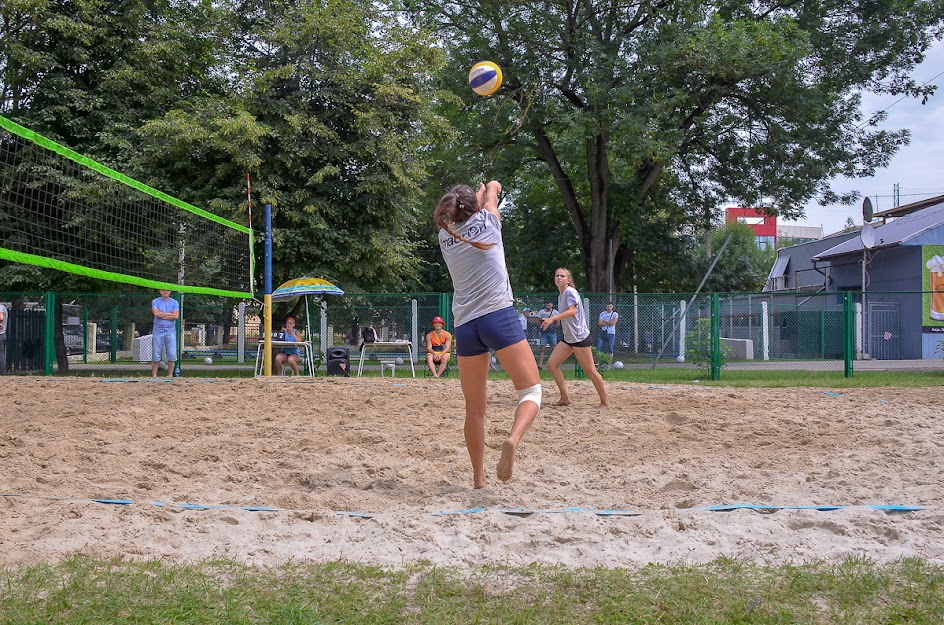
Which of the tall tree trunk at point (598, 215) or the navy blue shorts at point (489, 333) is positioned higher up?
the tall tree trunk at point (598, 215)

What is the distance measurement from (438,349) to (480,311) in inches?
351

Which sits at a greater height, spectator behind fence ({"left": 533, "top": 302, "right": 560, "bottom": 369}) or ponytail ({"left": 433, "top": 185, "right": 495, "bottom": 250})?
ponytail ({"left": 433, "top": 185, "right": 495, "bottom": 250})

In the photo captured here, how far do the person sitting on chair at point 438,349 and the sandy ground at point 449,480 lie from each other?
4.57 metres

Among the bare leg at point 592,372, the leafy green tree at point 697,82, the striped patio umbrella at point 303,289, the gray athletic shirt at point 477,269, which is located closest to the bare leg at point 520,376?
the gray athletic shirt at point 477,269

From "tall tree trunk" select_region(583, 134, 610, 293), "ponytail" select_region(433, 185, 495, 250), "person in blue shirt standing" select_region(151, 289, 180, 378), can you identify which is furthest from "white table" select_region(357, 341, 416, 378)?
"tall tree trunk" select_region(583, 134, 610, 293)

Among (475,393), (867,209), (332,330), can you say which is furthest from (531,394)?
(867,209)

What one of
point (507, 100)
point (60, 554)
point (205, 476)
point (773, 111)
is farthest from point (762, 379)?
point (60, 554)

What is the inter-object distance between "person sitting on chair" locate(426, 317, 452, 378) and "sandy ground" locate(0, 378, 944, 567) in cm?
457

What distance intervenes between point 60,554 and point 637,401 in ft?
19.6

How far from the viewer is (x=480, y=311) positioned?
13.3ft

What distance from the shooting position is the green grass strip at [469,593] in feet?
7.91

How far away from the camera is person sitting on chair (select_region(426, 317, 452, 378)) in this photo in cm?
1273

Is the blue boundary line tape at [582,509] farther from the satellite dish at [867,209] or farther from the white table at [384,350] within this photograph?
the satellite dish at [867,209]

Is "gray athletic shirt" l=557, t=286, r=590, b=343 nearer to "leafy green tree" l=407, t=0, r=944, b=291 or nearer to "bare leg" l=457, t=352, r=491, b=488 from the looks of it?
"bare leg" l=457, t=352, r=491, b=488
